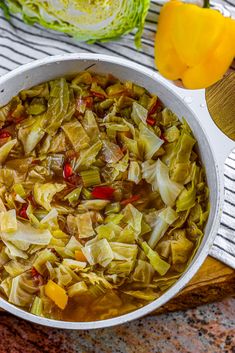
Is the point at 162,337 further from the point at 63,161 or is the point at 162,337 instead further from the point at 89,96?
the point at 89,96

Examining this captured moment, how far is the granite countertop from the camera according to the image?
160 cm

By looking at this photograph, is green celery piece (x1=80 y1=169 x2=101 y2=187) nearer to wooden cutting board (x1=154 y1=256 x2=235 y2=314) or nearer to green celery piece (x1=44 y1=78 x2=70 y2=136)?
green celery piece (x1=44 y1=78 x2=70 y2=136)

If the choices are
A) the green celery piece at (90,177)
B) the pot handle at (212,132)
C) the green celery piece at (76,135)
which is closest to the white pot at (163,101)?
the pot handle at (212,132)

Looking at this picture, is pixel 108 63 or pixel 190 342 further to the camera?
pixel 190 342

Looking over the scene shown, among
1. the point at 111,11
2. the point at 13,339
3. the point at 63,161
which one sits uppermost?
the point at 111,11

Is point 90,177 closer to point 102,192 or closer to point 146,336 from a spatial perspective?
point 102,192

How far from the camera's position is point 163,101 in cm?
153

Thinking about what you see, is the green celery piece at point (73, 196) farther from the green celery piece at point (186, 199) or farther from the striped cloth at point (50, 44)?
the striped cloth at point (50, 44)

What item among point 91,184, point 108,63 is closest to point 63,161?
point 91,184

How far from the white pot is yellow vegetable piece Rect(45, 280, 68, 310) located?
2.3 inches

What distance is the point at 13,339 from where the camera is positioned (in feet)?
5.25

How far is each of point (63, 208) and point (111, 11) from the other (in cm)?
51

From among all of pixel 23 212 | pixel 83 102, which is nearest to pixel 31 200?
pixel 23 212

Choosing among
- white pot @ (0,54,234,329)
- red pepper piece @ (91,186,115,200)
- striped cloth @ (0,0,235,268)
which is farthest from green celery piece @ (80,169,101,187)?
striped cloth @ (0,0,235,268)
